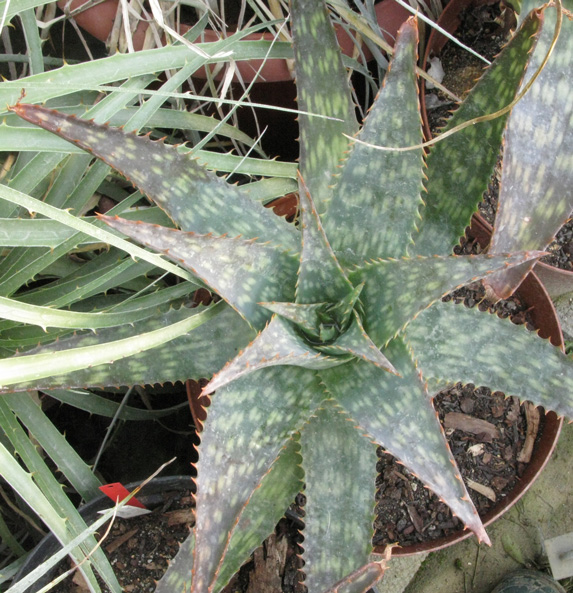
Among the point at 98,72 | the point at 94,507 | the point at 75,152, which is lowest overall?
the point at 94,507

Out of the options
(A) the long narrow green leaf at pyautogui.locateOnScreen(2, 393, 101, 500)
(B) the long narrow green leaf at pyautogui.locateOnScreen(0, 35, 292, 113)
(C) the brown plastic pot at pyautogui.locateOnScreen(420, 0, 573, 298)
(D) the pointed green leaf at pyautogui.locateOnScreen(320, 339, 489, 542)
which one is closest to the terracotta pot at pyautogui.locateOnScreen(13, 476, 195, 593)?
(A) the long narrow green leaf at pyautogui.locateOnScreen(2, 393, 101, 500)

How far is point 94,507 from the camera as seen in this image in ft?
3.31

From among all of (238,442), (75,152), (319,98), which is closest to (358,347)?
A: (238,442)

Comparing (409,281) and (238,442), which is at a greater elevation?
(409,281)

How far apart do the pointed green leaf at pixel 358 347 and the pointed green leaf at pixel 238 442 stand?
0.08 metres

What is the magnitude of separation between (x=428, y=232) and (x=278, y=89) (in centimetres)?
46

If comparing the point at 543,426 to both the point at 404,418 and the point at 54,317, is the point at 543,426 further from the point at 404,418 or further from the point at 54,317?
the point at 54,317

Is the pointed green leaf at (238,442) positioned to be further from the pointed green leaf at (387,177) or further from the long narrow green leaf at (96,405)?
the long narrow green leaf at (96,405)

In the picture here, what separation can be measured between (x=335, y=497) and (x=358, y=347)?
0.83 feet

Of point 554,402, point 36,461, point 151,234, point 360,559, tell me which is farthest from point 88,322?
point 554,402

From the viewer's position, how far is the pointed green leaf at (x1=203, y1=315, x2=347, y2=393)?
58 centimetres

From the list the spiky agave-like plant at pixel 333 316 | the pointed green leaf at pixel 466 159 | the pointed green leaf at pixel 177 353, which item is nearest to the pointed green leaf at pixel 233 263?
the spiky agave-like plant at pixel 333 316

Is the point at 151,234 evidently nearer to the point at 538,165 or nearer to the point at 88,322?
the point at 88,322

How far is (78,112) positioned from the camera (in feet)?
3.16
